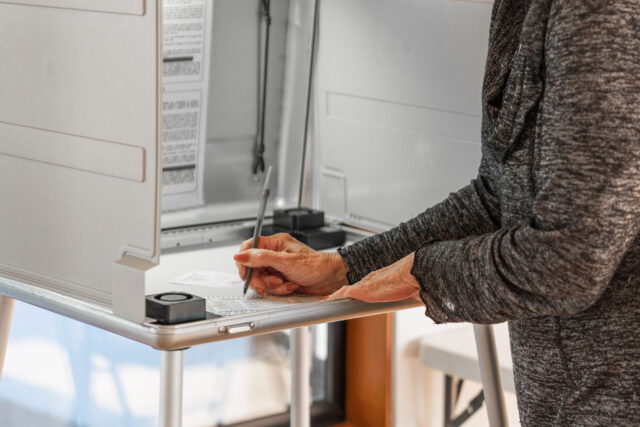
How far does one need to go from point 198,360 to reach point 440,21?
1054mm

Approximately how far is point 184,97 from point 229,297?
60 centimetres

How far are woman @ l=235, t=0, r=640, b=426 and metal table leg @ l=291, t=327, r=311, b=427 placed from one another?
1.68 ft

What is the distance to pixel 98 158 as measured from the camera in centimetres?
107

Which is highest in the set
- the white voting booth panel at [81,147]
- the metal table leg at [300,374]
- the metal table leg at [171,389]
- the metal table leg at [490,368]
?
the white voting booth panel at [81,147]

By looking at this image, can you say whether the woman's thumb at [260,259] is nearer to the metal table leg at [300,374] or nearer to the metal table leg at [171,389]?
the metal table leg at [171,389]

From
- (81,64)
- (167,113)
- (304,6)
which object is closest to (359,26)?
(304,6)

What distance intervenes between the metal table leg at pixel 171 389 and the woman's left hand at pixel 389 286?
0.73ft

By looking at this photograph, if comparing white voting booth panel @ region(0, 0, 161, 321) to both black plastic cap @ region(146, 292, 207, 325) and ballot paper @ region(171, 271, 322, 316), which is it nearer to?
black plastic cap @ region(146, 292, 207, 325)

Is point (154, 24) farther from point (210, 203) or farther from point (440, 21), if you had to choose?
point (210, 203)

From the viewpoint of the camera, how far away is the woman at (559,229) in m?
0.86

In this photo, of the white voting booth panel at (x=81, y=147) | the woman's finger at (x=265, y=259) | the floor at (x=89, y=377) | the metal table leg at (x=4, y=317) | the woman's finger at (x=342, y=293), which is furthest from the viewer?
the floor at (x=89, y=377)

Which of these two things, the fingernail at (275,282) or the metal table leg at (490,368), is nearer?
the fingernail at (275,282)

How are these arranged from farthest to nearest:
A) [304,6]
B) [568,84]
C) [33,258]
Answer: [304,6] → [33,258] → [568,84]

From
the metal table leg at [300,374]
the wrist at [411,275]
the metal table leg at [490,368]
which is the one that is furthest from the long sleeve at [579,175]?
the metal table leg at [300,374]
